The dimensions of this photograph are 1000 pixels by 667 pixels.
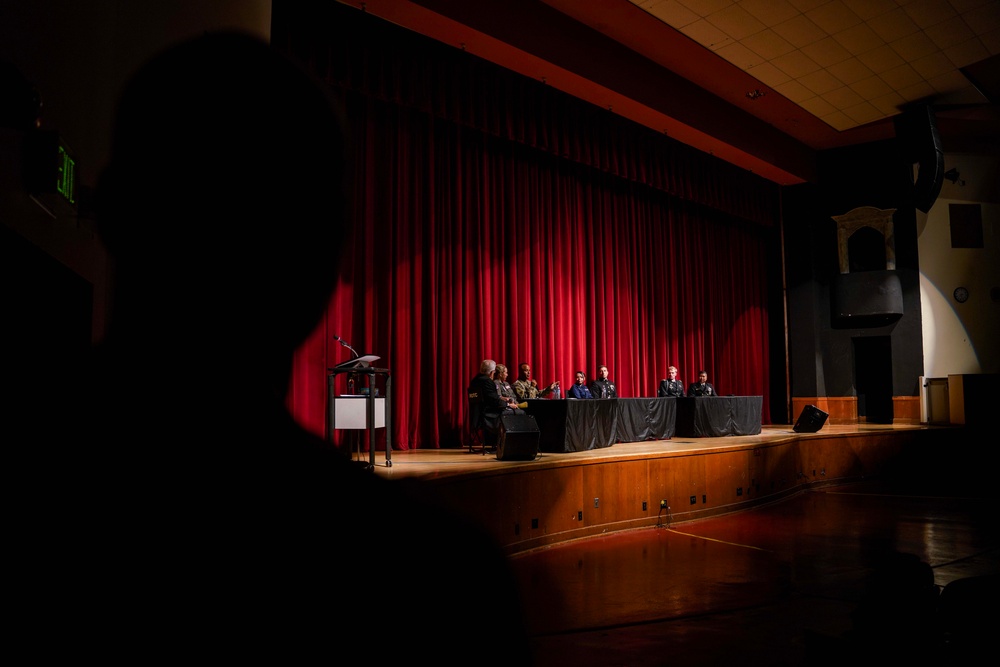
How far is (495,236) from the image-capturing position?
30.3 ft

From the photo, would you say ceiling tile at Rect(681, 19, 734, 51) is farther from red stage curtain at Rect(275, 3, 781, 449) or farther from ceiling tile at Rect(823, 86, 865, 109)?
ceiling tile at Rect(823, 86, 865, 109)

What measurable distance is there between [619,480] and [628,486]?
0.15 metres

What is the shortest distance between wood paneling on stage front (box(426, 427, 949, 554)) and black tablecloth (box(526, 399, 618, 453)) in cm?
45

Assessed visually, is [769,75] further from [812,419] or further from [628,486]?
[628,486]

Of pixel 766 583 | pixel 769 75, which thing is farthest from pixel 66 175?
pixel 769 75

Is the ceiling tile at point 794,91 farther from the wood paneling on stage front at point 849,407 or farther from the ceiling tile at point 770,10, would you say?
the wood paneling on stage front at point 849,407

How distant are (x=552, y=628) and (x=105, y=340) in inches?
150

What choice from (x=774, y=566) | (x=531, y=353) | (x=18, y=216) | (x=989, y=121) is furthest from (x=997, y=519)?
(x=18, y=216)

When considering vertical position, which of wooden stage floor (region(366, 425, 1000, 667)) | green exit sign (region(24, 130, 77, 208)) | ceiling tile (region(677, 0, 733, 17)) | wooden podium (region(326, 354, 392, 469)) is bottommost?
wooden stage floor (region(366, 425, 1000, 667))

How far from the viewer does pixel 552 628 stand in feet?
12.4

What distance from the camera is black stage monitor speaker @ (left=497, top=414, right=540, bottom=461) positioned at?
19.7ft

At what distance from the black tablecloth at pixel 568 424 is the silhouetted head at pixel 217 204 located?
6.43 m

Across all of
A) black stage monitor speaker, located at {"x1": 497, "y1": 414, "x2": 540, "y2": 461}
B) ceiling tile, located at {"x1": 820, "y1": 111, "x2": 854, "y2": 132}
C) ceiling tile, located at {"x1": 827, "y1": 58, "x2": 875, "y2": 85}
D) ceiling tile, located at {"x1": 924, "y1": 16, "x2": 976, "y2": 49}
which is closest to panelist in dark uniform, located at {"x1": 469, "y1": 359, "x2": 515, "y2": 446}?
black stage monitor speaker, located at {"x1": 497, "y1": 414, "x2": 540, "y2": 461}

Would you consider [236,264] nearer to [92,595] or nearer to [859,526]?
[92,595]
